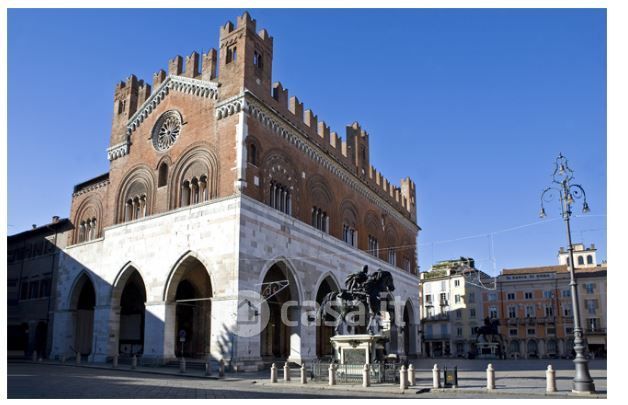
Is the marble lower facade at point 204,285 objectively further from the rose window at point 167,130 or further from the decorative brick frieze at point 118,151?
the decorative brick frieze at point 118,151

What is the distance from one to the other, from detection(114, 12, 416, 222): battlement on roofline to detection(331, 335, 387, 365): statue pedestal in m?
12.7

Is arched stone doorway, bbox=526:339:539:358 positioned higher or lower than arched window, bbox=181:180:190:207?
lower

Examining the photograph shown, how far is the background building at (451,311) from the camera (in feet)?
200

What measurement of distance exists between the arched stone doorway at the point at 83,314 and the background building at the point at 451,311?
4028 centimetres

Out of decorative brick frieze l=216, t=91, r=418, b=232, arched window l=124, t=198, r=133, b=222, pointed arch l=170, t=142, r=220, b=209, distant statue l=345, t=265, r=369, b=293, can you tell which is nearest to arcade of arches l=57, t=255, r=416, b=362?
arched window l=124, t=198, r=133, b=222

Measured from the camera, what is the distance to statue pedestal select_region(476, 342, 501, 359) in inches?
2154

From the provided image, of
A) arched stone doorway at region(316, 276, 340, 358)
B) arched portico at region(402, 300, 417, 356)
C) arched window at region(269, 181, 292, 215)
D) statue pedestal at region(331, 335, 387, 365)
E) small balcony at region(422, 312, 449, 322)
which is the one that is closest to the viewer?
statue pedestal at region(331, 335, 387, 365)

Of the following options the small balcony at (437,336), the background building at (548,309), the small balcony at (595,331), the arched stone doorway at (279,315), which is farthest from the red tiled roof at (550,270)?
the arched stone doorway at (279,315)

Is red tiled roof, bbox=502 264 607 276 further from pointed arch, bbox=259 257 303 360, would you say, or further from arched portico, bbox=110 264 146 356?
arched portico, bbox=110 264 146 356

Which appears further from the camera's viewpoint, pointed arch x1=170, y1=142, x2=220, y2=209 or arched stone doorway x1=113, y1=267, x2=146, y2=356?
arched stone doorway x1=113, y1=267, x2=146, y2=356

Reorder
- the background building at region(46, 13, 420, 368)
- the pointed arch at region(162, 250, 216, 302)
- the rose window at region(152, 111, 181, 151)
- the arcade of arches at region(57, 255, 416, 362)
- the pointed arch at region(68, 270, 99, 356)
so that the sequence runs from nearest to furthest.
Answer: the background building at region(46, 13, 420, 368), the pointed arch at region(162, 250, 216, 302), the arcade of arches at region(57, 255, 416, 362), the rose window at region(152, 111, 181, 151), the pointed arch at region(68, 270, 99, 356)

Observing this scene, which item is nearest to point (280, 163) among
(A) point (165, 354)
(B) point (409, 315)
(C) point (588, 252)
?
(A) point (165, 354)

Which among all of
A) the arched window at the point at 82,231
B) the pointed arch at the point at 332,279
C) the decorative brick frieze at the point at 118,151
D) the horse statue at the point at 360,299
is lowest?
the horse statue at the point at 360,299

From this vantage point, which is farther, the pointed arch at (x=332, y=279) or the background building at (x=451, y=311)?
the background building at (x=451, y=311)
